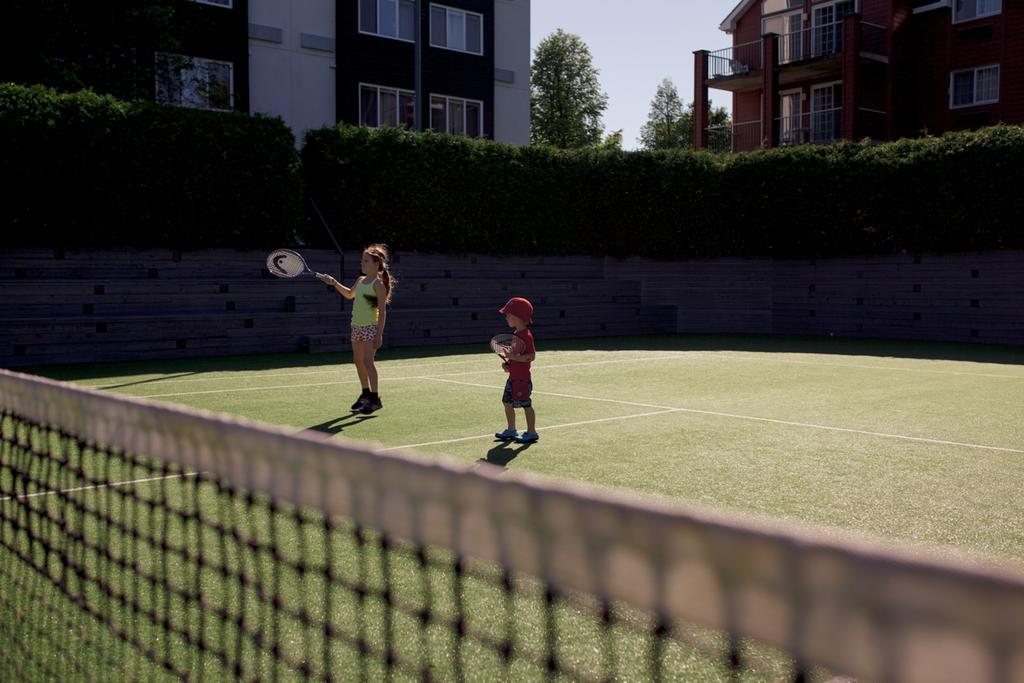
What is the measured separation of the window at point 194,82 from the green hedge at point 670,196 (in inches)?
215

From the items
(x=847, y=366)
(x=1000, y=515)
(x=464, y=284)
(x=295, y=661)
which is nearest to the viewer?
(x=295, y=661)

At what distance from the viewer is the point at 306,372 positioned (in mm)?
13953

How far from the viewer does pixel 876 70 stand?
36.3 meters

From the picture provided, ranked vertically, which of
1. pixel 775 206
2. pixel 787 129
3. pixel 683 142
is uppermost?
pixel 683 142

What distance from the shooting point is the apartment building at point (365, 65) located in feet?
84.0

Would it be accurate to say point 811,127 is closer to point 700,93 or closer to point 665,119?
point 700,93

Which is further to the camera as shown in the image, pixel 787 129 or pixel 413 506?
pixel 787 129

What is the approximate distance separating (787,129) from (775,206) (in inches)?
602

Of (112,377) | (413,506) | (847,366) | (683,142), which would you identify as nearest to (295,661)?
(413,506)

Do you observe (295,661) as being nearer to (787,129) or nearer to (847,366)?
(847,366)

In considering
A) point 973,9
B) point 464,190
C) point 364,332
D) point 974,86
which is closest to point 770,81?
point 974,86

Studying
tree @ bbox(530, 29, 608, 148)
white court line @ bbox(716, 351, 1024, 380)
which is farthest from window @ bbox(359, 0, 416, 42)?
tree @ bbox(530, 29, 608, 148)

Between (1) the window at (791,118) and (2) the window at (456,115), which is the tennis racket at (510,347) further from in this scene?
(1) the window at (791,118)

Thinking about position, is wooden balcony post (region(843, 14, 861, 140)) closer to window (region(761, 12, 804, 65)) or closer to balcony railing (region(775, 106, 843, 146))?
balcony railing (region(775, 106, 843, 146))
